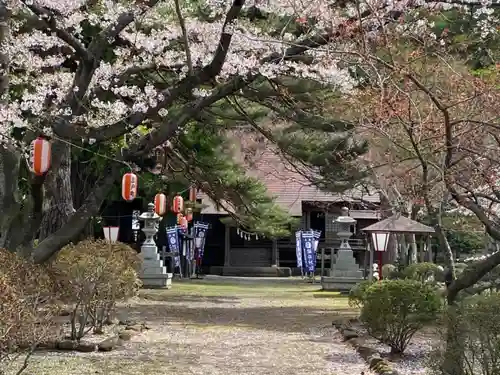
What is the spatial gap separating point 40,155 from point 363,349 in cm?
450

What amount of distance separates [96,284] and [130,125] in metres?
2.12

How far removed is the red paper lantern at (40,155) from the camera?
8.69 metres

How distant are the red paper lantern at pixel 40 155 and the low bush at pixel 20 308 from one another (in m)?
2.37

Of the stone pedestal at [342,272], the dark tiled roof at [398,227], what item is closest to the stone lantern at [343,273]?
the stone pedestal at [342,272]

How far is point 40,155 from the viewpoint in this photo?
28.5ft

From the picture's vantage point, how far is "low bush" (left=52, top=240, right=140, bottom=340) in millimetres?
8398

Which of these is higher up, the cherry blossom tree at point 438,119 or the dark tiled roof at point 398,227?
the cherry blossom tree at point 438,119

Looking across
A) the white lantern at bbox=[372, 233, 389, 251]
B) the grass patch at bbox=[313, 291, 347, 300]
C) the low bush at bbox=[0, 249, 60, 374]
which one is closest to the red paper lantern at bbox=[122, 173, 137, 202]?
the white lantern at bbox=[372, 233, 389, 251]

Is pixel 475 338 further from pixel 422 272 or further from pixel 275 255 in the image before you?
pixel 275 255

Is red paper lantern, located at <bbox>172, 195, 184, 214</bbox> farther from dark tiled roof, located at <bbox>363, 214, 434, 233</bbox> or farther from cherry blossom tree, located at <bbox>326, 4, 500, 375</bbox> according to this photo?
cherry blossom tree, located at <bbox>326, 4, 500, 375</bbox>

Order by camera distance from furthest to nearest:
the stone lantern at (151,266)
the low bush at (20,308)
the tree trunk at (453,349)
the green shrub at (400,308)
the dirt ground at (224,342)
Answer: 1. the stone lantern at (151,266)
2. the green shrub at (400,308)
3. the dirt ground at (224,342)
4. the tree trunk at (453,349)
5. the low bush at (20,308)

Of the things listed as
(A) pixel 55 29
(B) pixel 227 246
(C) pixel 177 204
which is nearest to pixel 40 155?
(A) pixel 55 29

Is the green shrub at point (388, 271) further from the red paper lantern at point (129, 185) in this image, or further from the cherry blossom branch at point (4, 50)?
the cherry blossom branch at point (4, 50)

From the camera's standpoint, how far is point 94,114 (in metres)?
9.95
